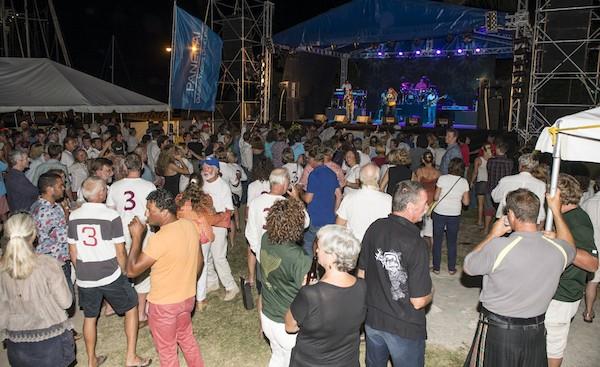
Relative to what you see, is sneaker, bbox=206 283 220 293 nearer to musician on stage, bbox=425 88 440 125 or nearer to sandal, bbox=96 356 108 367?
sandal, bbox=96 356 108 367

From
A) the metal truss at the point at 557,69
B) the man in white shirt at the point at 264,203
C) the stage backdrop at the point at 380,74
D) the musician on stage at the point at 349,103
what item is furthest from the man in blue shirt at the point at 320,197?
the musician on stage at the point at 349,103

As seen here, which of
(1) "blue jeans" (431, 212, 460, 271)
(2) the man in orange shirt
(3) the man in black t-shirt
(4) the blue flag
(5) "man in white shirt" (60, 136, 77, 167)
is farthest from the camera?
(4) the blue flag

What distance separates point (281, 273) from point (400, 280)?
28.7 inches

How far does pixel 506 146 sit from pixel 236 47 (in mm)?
11324

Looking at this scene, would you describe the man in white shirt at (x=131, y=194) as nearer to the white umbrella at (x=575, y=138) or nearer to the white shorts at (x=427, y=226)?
the white umbrella at (x=575, y=138)

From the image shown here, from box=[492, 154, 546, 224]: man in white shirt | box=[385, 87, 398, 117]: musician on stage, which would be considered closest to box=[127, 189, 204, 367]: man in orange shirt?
box=[492, 154, 546, 224]: man in white shirt

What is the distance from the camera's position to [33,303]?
9.36ft

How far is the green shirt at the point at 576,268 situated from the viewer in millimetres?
3369

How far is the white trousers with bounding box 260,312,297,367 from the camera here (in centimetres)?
293

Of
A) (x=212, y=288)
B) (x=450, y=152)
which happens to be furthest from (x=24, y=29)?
(x=450, y=152)

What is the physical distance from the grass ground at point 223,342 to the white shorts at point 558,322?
899mm

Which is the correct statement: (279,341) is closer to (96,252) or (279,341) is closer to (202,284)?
(96,252)

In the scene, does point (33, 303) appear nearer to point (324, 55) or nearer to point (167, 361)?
point (167, 361)

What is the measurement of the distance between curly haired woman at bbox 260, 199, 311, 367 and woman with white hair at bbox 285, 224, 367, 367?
1.13 ft
